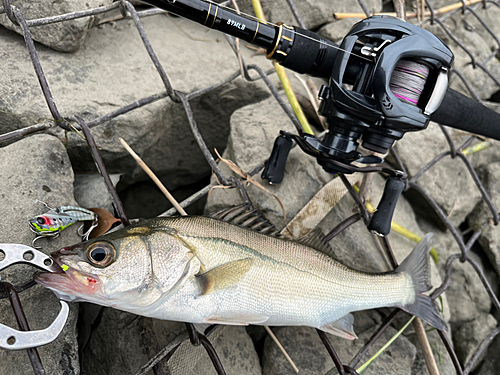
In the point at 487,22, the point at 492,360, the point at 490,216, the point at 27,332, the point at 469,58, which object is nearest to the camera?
the point at 27,332

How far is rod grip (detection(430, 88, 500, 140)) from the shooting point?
1.65 metres

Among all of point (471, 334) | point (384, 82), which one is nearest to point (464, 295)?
point (471, 334)

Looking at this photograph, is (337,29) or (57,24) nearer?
(57,24)

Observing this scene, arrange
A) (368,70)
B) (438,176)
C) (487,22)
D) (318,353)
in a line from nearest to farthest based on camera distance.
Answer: (368,70)
(318,353)
(438,176)
(487,22)

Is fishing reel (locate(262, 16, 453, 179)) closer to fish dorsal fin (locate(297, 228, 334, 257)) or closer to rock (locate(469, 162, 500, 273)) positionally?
fish dorsal fin (locate(297, 228, 334, 257))

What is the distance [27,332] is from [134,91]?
140 cm

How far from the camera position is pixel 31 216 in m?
1.40

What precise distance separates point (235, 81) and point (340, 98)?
1057 mm

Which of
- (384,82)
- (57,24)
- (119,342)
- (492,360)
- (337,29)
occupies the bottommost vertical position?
(492,360)

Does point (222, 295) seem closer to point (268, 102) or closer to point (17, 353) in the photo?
point (17, 353)

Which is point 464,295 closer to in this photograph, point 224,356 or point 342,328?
point 342,328

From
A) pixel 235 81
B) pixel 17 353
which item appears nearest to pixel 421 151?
pixel 235 81

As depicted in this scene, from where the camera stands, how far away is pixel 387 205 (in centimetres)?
165

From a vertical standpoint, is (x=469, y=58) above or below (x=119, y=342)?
above
